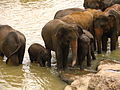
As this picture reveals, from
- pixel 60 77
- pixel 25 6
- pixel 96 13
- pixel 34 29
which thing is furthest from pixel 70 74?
pixel 25 6

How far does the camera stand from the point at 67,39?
864 cm

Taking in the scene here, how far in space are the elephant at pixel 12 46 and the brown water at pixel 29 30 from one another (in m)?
0.23

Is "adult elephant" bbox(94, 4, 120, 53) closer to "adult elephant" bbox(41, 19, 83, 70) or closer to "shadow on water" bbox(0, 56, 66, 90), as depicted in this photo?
"adult elephant" bbox(41, 19, 83, 70)

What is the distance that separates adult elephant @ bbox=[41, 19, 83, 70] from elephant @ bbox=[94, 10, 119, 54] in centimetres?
202

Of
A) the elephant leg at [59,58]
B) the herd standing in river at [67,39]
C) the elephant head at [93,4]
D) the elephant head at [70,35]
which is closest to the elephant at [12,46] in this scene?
the herd standing in river at [67,39]

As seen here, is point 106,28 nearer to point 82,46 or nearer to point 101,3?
point 82,46

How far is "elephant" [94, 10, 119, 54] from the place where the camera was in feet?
35.8

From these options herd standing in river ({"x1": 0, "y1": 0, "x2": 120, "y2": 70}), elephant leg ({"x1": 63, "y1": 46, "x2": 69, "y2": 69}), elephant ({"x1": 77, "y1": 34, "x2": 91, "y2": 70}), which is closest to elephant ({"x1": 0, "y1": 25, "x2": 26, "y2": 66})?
herd standing in river ({"x1": 0, "y1": 0, "x2": 120, "y2": 70})

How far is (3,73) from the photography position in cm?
928

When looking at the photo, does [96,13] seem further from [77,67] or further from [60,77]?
[60,77]

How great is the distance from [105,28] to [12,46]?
11.1ft

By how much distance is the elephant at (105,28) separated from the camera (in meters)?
10.9

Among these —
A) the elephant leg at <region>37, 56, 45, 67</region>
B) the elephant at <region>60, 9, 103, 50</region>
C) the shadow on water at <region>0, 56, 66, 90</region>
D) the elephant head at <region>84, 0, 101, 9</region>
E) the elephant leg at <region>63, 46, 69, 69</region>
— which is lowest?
the shadow on water at <region>0, 56, 66, 90</region>

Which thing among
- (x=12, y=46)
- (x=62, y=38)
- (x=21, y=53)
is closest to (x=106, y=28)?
(x=62, y=38)
